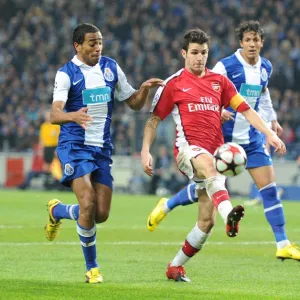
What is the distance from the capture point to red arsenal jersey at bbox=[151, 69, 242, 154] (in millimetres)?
8758

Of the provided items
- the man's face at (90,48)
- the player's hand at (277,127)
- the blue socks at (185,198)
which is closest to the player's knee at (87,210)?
the man's face at (90,48)

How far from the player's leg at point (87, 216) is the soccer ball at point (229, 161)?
123 cm

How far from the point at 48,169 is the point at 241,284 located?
57.1 feet

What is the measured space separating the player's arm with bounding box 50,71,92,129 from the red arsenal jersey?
85 centimetres

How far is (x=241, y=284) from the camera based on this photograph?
27.6ft

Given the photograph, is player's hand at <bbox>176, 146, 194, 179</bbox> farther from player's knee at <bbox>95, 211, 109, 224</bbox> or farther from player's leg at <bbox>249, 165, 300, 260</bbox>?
player's leg at <bbox>249, 165, 300, 260</bbox>

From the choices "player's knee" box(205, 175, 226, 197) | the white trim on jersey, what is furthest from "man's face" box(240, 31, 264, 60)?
"player's knee" box(205, 175, 226, 197)

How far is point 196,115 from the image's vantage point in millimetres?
8797

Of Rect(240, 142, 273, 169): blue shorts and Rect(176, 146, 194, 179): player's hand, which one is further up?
Rect(176, 146, 194, 179): player's hand

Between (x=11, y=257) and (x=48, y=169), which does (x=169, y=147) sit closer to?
(x=48, y=169)

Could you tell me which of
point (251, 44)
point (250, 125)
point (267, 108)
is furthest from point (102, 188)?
point (267, 108)

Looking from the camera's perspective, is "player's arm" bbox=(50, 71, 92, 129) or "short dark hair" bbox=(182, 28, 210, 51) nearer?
"player's arm" bbox=(50, 71, 92, 129)

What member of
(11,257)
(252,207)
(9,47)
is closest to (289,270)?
(11,257)

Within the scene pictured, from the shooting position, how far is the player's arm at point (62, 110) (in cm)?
818
